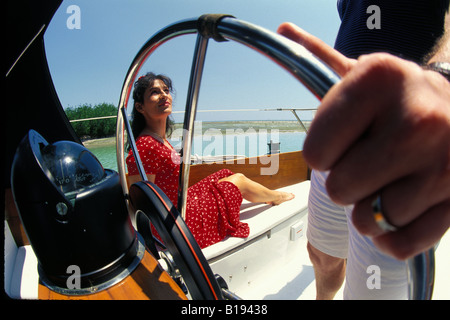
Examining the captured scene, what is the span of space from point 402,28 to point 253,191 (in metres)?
0.98

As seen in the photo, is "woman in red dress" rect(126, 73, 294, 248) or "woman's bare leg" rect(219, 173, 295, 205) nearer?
"woman in red dress" rect(126, 73, 294, 248)

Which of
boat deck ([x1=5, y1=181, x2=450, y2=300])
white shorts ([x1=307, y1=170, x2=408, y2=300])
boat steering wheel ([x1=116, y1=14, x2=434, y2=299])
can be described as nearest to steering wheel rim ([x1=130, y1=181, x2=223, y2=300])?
boat steering wheel ([x1=116, y1=14, x2=434, y2=299])

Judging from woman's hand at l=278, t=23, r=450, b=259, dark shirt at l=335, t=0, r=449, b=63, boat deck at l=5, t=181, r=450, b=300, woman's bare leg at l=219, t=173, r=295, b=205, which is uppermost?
dark shirt at l=335, t=0, r=449, b=63

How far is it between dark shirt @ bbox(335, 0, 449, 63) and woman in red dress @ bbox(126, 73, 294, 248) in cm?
77

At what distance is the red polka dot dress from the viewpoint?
0.97 meters

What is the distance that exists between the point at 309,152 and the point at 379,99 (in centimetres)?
4

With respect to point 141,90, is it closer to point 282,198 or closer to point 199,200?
point 199,200

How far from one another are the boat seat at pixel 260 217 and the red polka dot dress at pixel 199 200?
39mm

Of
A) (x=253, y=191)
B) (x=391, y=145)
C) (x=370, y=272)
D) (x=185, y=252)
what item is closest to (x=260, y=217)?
(x=253, y=191)

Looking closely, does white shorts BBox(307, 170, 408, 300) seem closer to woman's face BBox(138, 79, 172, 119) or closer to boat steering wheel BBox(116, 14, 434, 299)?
boat steering wheel BBox(116, 14, 434, 299)

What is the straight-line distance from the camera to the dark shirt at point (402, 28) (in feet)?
1.65

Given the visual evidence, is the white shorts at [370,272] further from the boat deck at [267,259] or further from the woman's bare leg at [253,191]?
the woman's bare leg at [253,191]

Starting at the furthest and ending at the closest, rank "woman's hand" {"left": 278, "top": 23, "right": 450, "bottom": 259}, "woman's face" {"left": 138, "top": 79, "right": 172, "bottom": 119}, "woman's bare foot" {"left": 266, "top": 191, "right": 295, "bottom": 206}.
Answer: "woman's bare foot" {"left": 266, "top": 191, "right": 295, "bottom": 206} → "woman's face" {"left": 138, "top": 79, "right": 172, "bottom": 119} → "woman's hand" {"left": 278, "top": 23, "right": 450, "bottom": 259}
